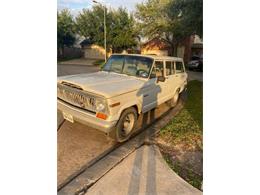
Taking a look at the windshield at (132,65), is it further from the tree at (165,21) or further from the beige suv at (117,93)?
the tree at (165,21)

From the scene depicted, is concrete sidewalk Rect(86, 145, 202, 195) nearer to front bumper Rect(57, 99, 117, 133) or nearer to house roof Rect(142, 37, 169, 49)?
front bumper Rect(57, 99, 117, 133)

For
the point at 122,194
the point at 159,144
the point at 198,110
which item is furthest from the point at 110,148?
the point at 198,110

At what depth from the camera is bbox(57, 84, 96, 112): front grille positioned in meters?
3.17

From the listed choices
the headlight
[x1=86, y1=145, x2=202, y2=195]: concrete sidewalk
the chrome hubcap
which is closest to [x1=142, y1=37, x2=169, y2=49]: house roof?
the chrome hubcap

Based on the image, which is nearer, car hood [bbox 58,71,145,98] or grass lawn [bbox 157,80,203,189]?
grass lawn [bbox 157,80,203,189]

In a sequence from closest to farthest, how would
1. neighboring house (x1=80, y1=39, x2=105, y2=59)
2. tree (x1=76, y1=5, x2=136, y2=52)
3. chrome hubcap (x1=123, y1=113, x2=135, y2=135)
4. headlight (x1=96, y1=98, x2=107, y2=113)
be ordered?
1. headlight (x1=96, y1=98, x2=107, y2=113)
2. chrome hubcap (x1=123, y1=113, x2=135, y2=135)
3. neighboring house (x1=80, y1=39, x2=105, y2=59)
4. tree (x1=76, y1=5, x2=136, y2=52)

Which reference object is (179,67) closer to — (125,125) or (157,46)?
(125,125)

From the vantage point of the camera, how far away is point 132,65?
4453 millimetres

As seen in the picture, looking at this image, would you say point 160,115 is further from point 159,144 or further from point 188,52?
point 188,52

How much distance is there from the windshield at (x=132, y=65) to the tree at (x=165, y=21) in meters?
5.63

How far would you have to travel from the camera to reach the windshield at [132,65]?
4.35 meters

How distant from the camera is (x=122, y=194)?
2324mm

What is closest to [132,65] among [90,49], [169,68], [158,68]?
[158,68]
